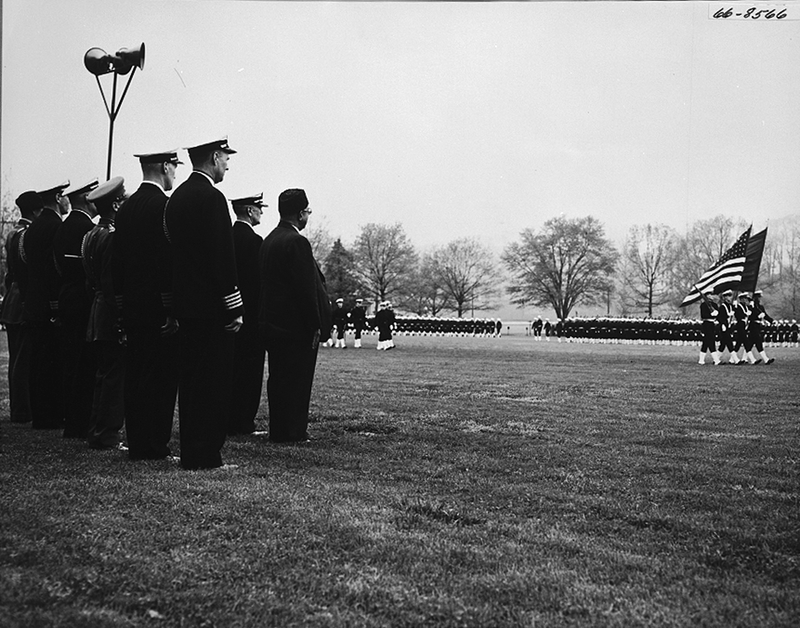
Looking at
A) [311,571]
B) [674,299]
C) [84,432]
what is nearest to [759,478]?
[311,571]

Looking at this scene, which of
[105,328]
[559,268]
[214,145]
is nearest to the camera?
[214,145]

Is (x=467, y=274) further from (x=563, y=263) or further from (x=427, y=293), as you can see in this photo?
(x=563, y=263)

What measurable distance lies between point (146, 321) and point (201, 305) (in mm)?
570

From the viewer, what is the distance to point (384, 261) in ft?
223

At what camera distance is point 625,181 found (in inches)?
1516

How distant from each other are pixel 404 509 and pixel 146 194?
9.87 feet

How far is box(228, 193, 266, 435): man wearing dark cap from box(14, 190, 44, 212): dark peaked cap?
2348 millimetres

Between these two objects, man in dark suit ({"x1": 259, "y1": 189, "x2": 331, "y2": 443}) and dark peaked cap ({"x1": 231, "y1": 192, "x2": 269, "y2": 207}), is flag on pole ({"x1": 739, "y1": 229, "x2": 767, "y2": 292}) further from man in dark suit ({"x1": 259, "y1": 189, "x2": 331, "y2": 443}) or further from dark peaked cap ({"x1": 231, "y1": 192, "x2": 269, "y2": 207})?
man in dark suit ({"x1": 259, "y1": 189, "x2": 331, "y2": 443})

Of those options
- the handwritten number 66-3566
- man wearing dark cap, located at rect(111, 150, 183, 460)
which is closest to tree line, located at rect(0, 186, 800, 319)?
the handwritten number 66-3566

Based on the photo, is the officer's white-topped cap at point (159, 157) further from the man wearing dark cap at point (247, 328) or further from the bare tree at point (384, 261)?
the bare tree at point (384, 261)

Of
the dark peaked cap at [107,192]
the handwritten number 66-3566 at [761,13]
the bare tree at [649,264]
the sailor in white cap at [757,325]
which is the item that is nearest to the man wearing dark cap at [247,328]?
the dark peaked cap at [107,192]

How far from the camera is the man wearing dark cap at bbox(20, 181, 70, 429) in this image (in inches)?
279

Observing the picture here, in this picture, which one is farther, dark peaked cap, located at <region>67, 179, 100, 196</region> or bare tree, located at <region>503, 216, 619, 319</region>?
bare tree, located at <region>503, 216, 619, 319</region>

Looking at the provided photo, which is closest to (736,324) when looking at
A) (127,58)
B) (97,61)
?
(127,58)
